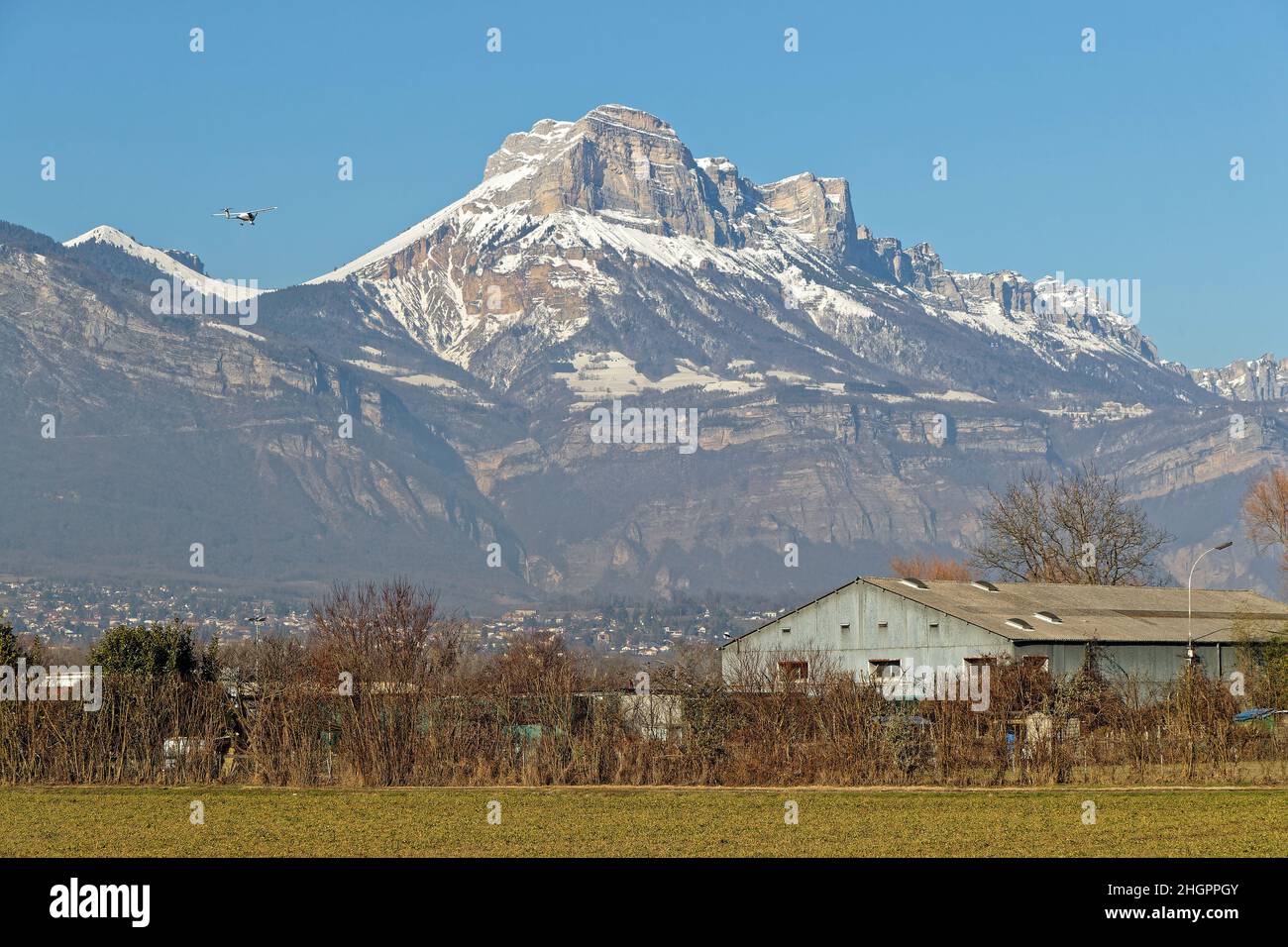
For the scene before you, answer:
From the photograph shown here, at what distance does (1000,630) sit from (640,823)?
38.2 metres

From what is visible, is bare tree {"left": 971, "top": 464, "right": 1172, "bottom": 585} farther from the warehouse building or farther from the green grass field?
the green grass field

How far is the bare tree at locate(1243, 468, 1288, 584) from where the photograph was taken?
117 m

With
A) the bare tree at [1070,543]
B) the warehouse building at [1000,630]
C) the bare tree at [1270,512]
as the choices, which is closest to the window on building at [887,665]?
the warehouse building at [1000,630]

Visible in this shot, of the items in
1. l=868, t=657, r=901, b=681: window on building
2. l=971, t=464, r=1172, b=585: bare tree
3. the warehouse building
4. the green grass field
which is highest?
l=971, t=464, r=1172, b=585: bare tree

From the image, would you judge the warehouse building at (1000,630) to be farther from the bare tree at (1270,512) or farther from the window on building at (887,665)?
the bare tree at (1270,512)

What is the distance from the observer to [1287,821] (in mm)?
30453

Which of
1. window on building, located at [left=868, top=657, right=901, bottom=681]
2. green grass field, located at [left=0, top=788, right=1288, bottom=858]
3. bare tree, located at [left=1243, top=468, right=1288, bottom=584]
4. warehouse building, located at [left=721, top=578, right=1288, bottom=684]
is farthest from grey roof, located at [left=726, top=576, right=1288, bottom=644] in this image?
bare tree, located at [left=1243, top=468, right=1288, bottom=584]

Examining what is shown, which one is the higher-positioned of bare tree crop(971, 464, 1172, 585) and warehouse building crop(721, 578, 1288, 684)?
bare tree crop(971, 464, 1172, 585)

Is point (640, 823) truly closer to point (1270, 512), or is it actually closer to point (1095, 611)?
point (1095, 611)

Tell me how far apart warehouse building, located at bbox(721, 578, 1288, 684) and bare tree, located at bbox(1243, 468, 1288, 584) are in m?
35.1

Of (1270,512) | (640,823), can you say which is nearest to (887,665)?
(640,823)

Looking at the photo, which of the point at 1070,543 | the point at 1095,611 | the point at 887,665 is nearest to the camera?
the point at 887,665

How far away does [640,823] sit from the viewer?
106ft
